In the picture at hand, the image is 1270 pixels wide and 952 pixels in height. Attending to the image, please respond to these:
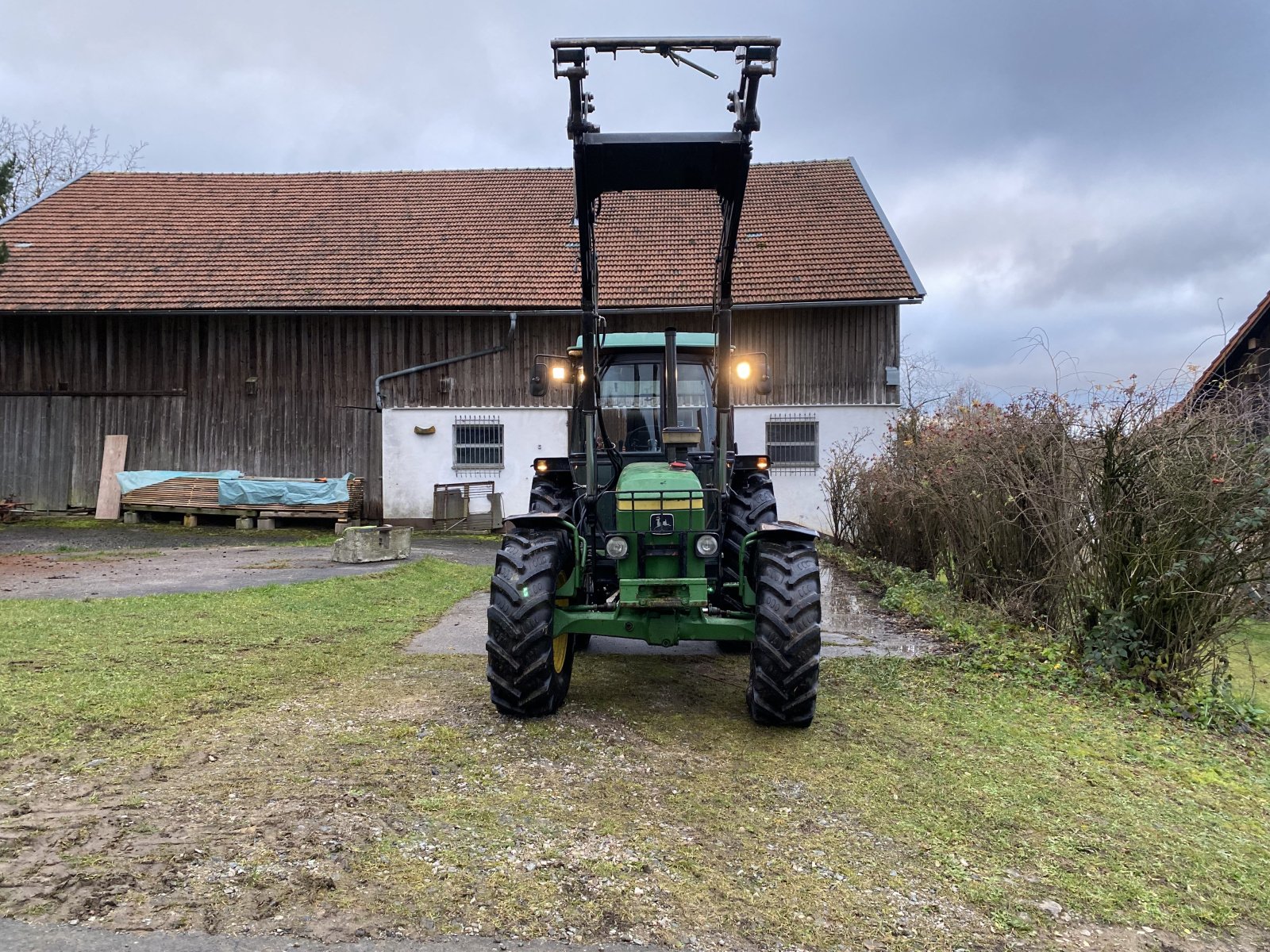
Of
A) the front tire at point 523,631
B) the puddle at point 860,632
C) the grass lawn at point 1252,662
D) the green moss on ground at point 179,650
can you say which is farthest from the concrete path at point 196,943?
the grass lawn at point 1252,662

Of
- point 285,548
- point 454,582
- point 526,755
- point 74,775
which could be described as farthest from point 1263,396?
point 285,548

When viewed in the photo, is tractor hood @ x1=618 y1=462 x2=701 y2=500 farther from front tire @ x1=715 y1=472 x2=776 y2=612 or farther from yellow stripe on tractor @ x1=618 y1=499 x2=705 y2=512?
front tire @ x1=715 y1=472 x2=776 y2=612

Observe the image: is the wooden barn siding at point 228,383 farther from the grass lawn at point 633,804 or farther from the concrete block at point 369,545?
the grass lawn at point 633,804

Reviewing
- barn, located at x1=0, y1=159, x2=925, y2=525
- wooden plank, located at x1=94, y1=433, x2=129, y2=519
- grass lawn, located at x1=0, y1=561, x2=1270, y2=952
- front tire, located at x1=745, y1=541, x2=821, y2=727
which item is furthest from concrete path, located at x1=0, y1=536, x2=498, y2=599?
front tire, located at x1=745, y1=541, x2=821, y2=727

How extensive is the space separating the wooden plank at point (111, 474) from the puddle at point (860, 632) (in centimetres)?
1524

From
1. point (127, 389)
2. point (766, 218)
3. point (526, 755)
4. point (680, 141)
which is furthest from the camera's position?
point (766, 218)

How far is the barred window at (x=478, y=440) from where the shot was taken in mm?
17625

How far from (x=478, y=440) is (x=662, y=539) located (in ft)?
43.7

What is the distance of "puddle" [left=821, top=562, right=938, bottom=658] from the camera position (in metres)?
7.09

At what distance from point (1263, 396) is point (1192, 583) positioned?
1415mm

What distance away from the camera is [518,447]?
1750 cm

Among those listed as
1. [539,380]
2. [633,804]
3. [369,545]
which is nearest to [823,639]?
[539,380]

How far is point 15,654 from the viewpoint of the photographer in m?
5.93

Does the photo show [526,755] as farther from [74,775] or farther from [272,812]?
[74,775]
